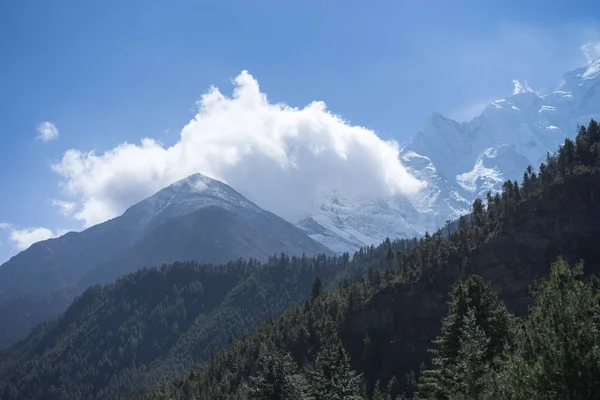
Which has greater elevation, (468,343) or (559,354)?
(468,343)

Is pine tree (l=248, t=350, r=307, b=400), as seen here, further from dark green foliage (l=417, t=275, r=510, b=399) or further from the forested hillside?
the forested hillside

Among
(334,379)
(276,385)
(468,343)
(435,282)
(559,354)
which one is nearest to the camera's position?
(559,354)

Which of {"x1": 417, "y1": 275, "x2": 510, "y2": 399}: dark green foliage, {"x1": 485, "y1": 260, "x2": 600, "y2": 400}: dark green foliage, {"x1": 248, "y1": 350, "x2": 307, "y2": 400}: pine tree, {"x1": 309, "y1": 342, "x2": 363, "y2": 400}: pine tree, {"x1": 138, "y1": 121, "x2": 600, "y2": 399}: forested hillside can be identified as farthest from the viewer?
{"x1": 138, "y1": 121, "x2": 600, "y2": 399}: forested hillside

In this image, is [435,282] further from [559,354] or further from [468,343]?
[559,354]

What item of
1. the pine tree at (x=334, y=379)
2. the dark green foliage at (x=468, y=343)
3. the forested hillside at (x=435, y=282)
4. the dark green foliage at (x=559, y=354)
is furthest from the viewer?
the forested hillside at (x=435, y=282)

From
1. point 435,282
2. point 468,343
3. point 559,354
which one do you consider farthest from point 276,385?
point 435,282

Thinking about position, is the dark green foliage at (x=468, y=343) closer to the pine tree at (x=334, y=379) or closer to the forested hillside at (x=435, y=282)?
the pine tree at (x=334, y=379)

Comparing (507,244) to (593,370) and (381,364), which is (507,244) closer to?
(381,364)

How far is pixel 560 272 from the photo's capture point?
36688 millimetres

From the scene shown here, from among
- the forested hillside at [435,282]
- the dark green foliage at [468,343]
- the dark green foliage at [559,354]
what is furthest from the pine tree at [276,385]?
the forested hillside at [435,282]

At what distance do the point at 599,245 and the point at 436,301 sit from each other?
154 feet

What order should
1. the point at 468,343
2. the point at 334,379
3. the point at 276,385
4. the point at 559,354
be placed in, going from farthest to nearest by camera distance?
the point at 276,385 → the point at 334,379 → the point at 468,343 → the point at 559,354

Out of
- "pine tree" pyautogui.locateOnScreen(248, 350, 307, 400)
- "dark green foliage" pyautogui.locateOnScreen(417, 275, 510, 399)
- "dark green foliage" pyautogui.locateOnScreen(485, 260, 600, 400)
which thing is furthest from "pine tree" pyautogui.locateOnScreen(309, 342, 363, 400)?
"dark green foliage" pyautogui.locateOnScreen(485, 260, 600, 400)

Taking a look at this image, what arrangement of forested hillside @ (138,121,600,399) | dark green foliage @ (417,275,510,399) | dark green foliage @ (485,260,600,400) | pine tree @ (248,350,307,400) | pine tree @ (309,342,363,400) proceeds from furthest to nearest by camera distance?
forested hillside @ (138,121,600,399) → pine tree @ (248,350,307,400) → pine tree @ (309,342,363,400) → dark green foliage @ (417,275,510,399) → dark green foliage @ (485,260,600,400)
